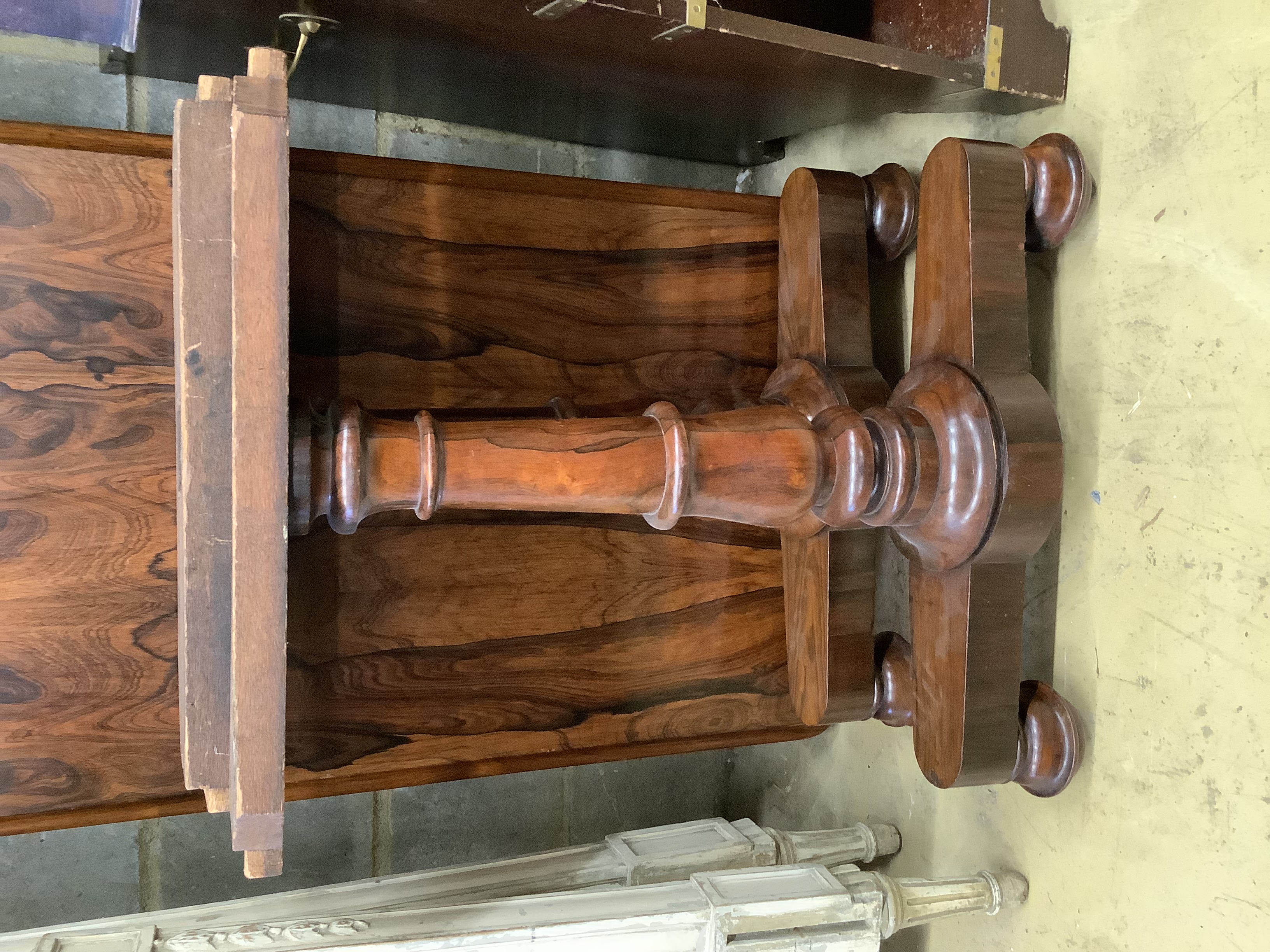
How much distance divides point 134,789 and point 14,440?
0.37 m

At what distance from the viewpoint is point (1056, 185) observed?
3.29ft

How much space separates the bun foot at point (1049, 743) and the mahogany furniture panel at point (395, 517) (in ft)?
1.04

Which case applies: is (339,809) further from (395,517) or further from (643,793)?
(395,517)

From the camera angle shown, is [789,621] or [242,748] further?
[789,621]

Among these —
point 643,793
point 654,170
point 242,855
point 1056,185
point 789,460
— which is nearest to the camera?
point 789,460

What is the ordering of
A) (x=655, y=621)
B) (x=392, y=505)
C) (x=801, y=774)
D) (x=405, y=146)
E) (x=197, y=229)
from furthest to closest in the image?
1. (x=801, y=774)
2. (x=405, y=146)
3. (x=655, y=621)
4. (x=392, y=505)
5. (x=197, y=229)

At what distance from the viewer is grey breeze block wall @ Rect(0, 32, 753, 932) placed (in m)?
1.24

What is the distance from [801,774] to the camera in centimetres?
155

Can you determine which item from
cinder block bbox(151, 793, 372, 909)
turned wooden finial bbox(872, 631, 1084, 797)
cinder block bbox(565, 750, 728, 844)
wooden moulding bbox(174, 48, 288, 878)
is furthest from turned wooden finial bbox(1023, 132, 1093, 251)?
cinder block bbox(151, 793, 372, 909)

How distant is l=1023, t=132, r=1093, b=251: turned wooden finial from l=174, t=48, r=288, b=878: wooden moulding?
761 millimetres

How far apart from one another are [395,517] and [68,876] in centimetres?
80

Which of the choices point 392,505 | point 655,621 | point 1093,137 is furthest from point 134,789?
point 1093,137

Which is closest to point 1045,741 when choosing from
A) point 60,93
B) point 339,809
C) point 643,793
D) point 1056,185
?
point 1056,185

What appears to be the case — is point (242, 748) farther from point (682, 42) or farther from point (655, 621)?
point (682, 42)
